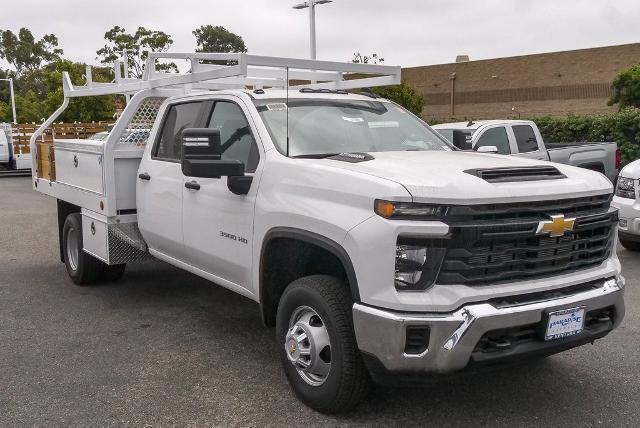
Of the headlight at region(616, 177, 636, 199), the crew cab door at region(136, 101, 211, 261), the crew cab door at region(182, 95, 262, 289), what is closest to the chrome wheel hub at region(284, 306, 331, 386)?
the crew cab door at region(182, 95, 262, 289)

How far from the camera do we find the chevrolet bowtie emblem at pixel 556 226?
3.50 m

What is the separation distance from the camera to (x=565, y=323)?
359cm

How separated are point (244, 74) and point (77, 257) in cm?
350

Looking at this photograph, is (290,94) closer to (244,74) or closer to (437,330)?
(244,74)

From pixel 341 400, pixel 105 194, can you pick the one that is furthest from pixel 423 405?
pixel 105 194

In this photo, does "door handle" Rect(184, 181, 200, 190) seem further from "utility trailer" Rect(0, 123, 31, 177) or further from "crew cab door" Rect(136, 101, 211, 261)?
"utility trailer" Rect(0, 123, 31, 177)

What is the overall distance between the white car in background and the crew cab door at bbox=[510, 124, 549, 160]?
3.13 m

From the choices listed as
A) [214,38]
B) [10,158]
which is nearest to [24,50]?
[214,38]

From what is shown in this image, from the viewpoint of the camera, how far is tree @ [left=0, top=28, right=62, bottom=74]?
70875 millimetres

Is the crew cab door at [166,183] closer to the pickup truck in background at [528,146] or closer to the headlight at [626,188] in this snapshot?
the headlight at [626,188]

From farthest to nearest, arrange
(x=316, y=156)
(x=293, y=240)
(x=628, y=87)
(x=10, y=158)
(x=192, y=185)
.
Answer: (x=628, y=87) < (x=10, y=158) < (x=192, y=185) < (x=316, y=156) < (x=293, y=240)

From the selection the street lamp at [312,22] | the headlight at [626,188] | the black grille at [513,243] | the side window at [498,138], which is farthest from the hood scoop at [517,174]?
the street lamp at [312,22]

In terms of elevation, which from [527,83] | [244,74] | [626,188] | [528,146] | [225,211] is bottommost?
[626,188]

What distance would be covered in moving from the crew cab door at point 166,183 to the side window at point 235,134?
0.60 feet
